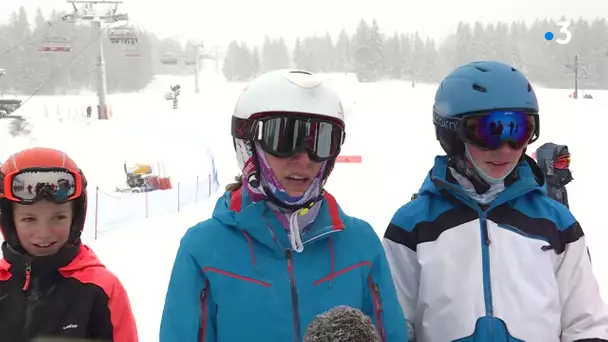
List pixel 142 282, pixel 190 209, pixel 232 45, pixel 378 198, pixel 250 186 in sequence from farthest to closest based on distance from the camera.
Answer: pixel 232 45
pixel 378 198
pixel 190 209
pixel 142 282
pixel 250 186

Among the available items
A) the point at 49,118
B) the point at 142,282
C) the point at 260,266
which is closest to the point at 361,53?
the point at 49,118

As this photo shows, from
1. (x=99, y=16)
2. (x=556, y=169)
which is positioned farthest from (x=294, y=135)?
(x=99, y=16)

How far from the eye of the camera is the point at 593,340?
248 centimetres

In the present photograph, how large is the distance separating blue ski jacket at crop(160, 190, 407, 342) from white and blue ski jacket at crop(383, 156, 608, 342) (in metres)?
0.40

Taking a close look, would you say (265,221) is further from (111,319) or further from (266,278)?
(111,319)

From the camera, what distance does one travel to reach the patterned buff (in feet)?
7.50

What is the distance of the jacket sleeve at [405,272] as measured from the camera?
272cm

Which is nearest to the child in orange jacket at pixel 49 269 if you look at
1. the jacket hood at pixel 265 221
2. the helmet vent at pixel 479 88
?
the jacket hood at pixel 265 221

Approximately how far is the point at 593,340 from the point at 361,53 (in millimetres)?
79158

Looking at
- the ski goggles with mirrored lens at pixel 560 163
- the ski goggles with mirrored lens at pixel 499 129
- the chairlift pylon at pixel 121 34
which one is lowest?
the ski goggles with mirrored lens at pixel 560 163

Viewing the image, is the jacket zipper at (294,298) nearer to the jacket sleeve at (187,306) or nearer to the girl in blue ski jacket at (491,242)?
the jacket sleeve at (187,306)

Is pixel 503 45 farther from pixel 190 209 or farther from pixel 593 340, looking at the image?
pixel 593 340

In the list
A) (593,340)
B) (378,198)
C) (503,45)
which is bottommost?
(378,198)

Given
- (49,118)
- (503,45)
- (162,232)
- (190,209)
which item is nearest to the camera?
(162,232)
